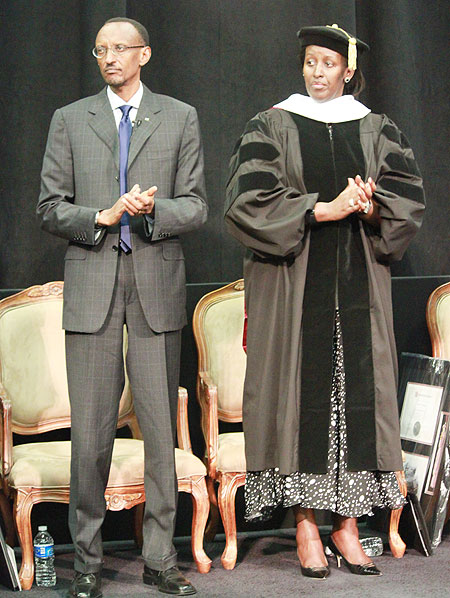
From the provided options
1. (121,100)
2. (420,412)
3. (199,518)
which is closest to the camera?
(121,100)

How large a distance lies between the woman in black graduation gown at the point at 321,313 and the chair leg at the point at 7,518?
37.8 inches

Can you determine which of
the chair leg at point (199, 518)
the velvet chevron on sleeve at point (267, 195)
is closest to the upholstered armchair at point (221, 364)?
the chair leg at point (199, 518)

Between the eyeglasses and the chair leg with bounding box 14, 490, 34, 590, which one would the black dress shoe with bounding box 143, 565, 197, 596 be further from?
the eyeglasses

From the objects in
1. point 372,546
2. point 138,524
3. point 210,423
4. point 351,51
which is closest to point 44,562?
point 138,524

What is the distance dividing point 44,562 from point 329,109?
6.62ft

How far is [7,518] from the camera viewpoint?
415 centimetres

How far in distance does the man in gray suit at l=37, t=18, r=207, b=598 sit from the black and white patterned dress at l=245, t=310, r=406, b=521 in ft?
1.14

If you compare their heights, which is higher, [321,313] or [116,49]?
[116,49]

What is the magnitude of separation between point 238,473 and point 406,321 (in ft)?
4.22

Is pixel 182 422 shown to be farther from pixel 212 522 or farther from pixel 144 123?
pixel 144 123

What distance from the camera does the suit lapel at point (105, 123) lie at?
3723 mm

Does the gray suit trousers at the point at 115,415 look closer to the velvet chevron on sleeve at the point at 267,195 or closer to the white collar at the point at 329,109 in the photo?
the velvet chevron on sleeve at the point at 267,195

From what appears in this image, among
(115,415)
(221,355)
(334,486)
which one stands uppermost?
(221,355)

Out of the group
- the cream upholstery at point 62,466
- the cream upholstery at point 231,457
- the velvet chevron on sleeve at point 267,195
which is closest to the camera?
the velvet chevron on sleeve at point 267,195
